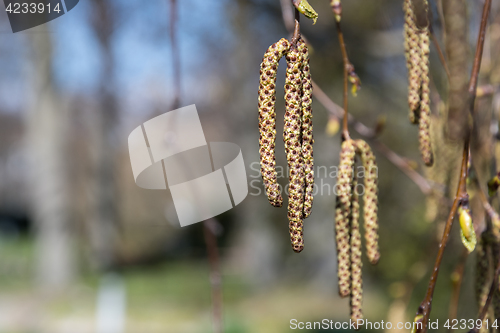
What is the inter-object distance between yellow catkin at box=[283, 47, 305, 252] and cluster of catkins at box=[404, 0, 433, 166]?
0.32 metres

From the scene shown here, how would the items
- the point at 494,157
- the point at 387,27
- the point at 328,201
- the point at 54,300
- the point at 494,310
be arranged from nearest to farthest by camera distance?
1. the point at 494,310
2. the point at 494,157
3. the point at 387,27
4. the point at 328,201
5. the point at 54,300

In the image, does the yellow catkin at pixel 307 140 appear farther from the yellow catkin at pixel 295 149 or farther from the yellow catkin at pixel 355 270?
the yellow catkin at pixel 355 270

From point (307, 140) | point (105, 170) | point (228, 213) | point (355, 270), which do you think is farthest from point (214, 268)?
point (228, 213)

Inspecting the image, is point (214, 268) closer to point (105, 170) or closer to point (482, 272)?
point (482, 272)

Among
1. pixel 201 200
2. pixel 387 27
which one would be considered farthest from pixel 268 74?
pixel 387 27

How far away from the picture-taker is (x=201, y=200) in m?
1.19

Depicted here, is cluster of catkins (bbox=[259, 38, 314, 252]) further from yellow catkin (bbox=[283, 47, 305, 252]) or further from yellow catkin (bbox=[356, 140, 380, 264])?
yellow catkin (bbox=[356, 140, 380, 264])

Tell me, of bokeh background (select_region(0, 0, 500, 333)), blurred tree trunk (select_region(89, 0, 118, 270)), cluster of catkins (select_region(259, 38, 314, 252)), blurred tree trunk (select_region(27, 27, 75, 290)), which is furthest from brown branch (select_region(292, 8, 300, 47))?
blurred tree trunk (select_region(89, 0, 118, 270))

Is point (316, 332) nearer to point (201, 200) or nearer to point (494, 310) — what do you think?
point (201, 200)

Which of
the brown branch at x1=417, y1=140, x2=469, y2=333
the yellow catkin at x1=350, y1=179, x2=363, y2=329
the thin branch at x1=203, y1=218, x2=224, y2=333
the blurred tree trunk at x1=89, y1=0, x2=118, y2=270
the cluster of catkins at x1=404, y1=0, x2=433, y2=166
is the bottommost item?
the blurred tree trunk at x1=89, y1=0, x2=118, y2=270

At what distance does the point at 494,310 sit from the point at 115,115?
6058mm

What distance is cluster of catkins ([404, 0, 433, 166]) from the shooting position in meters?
0.75

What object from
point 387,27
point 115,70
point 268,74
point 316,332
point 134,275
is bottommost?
point 134,275

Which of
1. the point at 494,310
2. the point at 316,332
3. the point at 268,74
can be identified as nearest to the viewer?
the point at 268,74
